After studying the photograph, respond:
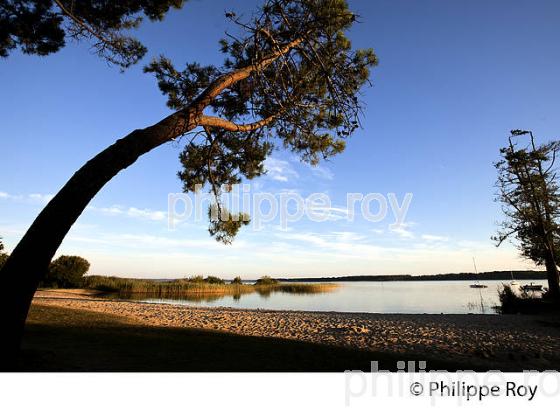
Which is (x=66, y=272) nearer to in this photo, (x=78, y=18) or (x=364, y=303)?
(x=364, y=303)

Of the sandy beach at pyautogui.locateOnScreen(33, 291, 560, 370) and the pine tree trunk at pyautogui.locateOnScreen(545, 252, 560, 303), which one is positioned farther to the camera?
the pine tree trunk at pyautogui.locateOnScreen(545, 252, 560, 303)

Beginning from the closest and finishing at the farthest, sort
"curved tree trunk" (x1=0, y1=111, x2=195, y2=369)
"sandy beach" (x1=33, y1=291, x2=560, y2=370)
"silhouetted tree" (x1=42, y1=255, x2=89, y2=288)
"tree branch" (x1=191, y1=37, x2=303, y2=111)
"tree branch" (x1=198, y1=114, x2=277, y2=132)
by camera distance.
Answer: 1. "curved tree trunk" (x1=0, y1=111, x2=195, y2=369)
2. "tree branch" (x1=191, y1=37, x2=303, y2=111)
3. "tree branch" (x1=198, y1=114, x2=277, y2=132)
4. "sandy beach" (x1=33, y1=291, x2=560, y2=370)
5. "silhouetted tree" (x1=42, y1=255, x2=89, y2=288)

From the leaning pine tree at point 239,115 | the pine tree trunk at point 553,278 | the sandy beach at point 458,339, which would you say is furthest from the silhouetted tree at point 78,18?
the pine tree trunk at point 553,278

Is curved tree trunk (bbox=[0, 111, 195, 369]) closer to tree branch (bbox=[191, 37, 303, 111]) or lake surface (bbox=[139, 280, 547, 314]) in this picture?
tree branch (bbox=[191, 37, 303, 111])

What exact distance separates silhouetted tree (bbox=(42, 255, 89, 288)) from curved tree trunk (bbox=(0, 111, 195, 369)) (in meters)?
36.1

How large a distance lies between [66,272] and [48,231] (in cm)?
3637

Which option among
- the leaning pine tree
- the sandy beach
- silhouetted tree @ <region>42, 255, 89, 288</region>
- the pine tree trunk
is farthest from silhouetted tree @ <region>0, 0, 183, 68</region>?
silhouetted tree @ <region>42, 255, 89, 288</region>

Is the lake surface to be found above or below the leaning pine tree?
below

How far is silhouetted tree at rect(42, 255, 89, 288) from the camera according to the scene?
3406 cm

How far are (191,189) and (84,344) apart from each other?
15.1ft

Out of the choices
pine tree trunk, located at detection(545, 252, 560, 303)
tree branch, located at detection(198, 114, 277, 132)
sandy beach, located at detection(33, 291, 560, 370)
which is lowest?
sandy beach, located at detection(33, 291, 560, 370)

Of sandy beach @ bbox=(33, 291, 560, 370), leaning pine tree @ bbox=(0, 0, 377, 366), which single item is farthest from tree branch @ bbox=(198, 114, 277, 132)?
sandy beach @ bbox=(33, 291, 560, 370)

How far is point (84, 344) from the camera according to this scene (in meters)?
6.37

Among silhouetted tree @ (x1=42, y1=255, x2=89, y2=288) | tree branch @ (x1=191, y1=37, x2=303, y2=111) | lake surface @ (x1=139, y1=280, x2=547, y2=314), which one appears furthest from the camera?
silhouetted tree @ (x1=42, y1=255, x2=89, y2=288)
